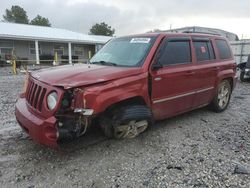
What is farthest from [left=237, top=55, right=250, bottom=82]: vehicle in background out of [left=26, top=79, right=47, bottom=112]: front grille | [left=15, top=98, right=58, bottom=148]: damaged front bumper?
[left=15, top=98, right=58, bottom=148]: damaged front bumper

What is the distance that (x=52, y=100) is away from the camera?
10.4ft

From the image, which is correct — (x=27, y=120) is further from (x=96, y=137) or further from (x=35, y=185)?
(x=96, y=137)

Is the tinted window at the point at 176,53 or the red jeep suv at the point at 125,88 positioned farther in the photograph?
the tinted window at the point at 176,53

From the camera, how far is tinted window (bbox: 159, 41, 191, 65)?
4.31 metres

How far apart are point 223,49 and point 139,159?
3903 mm

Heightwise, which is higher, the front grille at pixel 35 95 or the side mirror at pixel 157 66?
the side mirror at pixel 157 66

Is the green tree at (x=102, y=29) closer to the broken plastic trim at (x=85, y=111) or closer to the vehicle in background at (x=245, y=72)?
the vehicle in background at (x=245, y=72)

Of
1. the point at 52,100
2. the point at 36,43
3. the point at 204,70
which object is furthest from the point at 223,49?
the point at 36,43

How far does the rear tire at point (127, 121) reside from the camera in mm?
3605

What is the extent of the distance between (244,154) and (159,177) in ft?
5.08

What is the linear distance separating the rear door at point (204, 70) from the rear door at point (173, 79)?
22cm

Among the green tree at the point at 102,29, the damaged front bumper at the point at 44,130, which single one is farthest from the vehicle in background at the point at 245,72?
the green tree at the point at 102,29

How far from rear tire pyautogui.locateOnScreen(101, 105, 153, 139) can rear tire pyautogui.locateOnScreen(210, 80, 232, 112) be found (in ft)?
8.45

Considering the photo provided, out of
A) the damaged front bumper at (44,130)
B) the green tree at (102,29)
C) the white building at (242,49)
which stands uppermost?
the green tree at (102,29)
